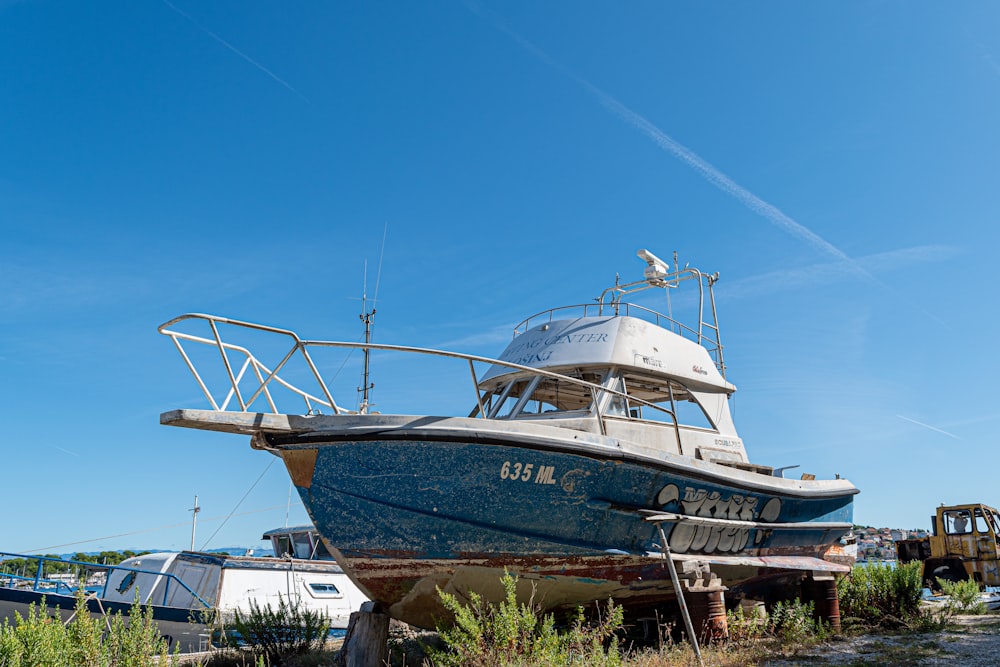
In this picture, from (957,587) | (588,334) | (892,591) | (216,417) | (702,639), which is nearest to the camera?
(216,417)

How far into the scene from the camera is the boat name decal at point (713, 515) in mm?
8945

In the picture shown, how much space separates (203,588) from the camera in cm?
1340

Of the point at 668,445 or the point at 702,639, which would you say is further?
the point at 668,445

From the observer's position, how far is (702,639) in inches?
339

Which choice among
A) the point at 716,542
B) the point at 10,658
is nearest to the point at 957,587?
the point at 716,542

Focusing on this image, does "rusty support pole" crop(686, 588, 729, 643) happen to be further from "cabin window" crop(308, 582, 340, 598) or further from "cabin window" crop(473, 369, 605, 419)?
"cabin window" crop(308, 582, 340, 598)

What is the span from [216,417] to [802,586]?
8498mm

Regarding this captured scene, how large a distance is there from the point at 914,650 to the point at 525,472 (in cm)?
521

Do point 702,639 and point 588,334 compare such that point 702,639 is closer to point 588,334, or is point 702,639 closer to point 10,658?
point 588,334

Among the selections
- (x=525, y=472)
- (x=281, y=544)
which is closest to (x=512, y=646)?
(x=525, y=472)

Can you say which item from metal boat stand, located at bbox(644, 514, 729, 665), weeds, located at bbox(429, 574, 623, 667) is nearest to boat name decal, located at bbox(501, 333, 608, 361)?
metal boat stand, located at bbox(644, 514, 729, 665)

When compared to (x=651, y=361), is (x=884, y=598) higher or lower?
lower

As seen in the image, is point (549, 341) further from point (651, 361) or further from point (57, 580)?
point (57, 580)

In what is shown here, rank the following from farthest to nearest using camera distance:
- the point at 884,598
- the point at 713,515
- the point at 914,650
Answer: the point at 884,598
the point at 713,515
the point at 914,650
